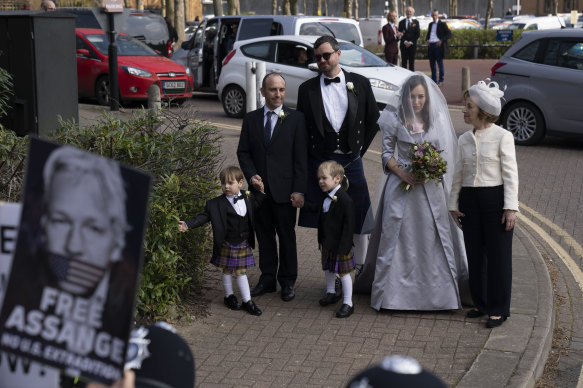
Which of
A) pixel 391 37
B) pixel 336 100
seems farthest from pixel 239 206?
pixel 391 37

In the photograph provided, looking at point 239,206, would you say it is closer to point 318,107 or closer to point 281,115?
point 281,115

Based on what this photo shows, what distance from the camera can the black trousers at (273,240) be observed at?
21.2 ft

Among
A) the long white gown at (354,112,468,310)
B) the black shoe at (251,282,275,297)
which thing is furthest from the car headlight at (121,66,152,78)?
the long white gown at (354,112,468,310)

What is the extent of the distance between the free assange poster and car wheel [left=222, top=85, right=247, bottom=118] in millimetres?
14452

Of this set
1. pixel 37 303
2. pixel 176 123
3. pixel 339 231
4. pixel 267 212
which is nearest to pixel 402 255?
pixel 339 231

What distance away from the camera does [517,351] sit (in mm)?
5395

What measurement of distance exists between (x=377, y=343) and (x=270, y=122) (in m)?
1.80

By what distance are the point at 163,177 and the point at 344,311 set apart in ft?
5.14

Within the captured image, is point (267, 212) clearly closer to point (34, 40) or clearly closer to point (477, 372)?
point (477, 372)

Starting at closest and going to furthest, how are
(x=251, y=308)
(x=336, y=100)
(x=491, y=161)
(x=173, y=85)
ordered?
(x=491, y=161), (x=251, y=308), (x=336, y=100), (x=173, y=85)

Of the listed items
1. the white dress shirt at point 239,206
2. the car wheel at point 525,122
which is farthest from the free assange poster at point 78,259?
the car wheel at point 525,122

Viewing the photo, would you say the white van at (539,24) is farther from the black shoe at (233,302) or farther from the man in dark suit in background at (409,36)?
the black shoe at (233,302)

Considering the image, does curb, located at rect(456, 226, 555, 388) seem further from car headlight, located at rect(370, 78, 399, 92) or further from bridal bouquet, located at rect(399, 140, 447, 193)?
car headlight, located at rect(370, 78, 399, 92)

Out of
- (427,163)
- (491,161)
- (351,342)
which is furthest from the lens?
(427,163)
